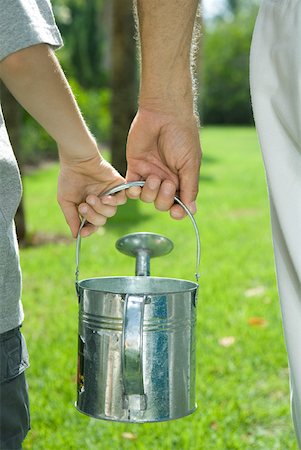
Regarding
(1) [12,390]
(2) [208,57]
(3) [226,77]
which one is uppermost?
(1) [12,390]

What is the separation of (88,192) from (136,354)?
1.92ft

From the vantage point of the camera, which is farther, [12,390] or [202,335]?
[202,335]

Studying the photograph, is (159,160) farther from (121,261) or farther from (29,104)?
(121,261)

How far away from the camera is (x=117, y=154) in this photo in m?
9.30

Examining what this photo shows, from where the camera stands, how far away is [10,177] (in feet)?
5.38

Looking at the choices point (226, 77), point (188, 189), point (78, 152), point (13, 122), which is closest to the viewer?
point (78, 152)

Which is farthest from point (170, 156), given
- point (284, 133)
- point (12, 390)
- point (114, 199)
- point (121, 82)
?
point (121, 82)

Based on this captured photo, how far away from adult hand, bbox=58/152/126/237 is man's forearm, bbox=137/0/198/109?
0.25 m

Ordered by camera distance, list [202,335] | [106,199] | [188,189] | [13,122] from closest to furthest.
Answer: [106,199], [188,189], [202,335], [13,122]

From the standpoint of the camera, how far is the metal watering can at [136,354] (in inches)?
69.2

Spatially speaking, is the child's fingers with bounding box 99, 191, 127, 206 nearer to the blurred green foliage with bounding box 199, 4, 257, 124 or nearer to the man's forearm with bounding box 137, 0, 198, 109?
the man's forearm with bounding box 137, 0, 198, 109

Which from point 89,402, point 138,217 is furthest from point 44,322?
point 138,217

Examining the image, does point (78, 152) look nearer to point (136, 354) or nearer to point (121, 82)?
point (136, 354)

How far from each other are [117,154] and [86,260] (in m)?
3.17
